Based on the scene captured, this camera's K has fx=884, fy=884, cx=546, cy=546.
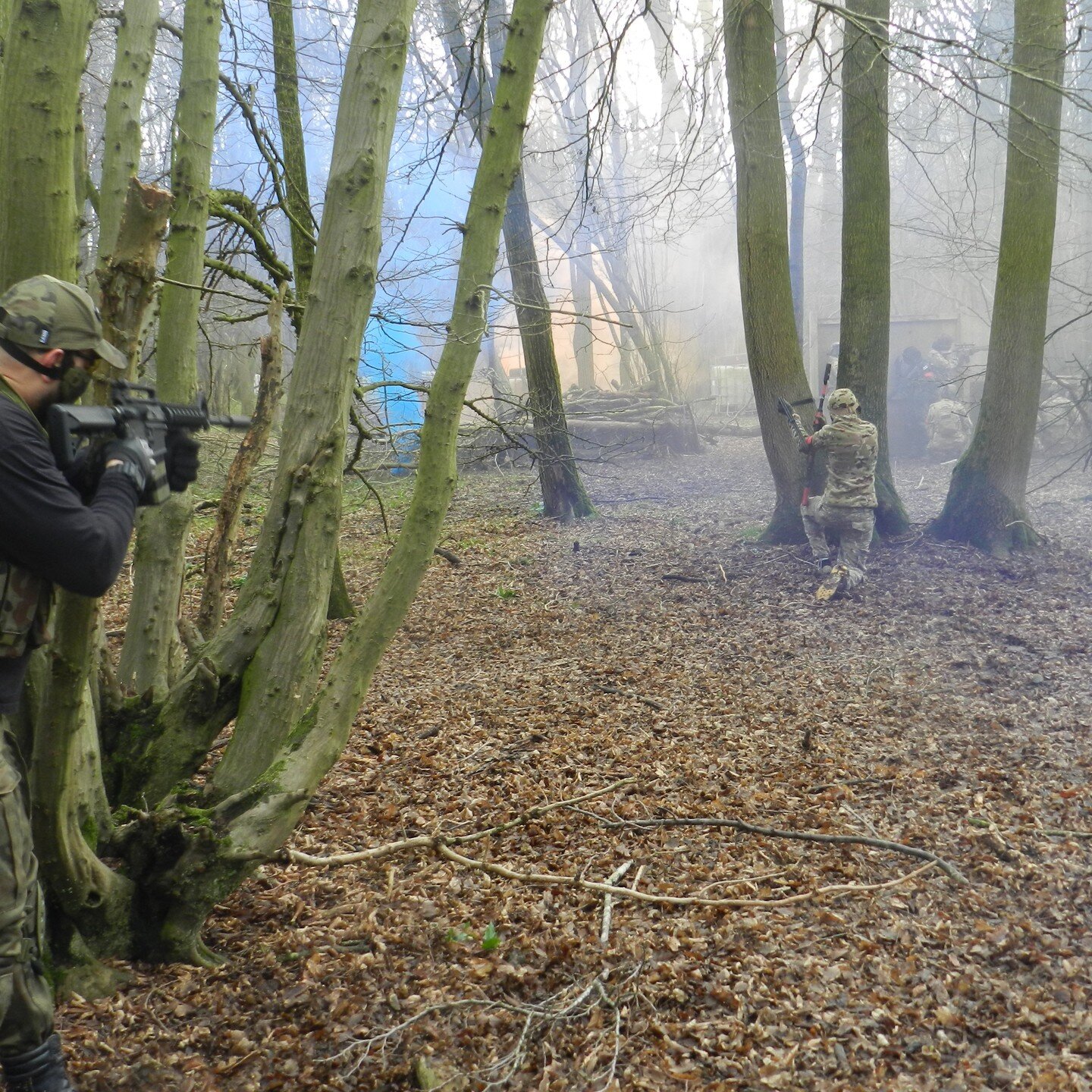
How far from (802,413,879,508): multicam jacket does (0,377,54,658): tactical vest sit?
7.67 metres

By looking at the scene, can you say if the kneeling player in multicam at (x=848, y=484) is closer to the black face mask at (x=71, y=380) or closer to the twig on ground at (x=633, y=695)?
the twig on ground at (x=633, y=695)

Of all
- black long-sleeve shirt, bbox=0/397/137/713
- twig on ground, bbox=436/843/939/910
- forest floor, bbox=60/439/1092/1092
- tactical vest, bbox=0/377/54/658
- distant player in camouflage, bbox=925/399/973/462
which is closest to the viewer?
black long-sleeve shirt, bbox=0/397/137/713

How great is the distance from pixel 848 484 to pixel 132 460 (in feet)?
24.7

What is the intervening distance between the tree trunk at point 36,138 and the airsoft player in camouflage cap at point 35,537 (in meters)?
0.39

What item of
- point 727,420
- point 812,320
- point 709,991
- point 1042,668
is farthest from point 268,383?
point 812,320

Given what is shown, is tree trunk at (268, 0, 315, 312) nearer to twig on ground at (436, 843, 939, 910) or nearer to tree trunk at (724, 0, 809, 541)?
twig on ground at (436, 843, 939, 910)

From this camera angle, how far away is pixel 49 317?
7.68ft

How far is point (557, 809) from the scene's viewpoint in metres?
4.39

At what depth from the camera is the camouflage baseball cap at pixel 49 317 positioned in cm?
Result: 232

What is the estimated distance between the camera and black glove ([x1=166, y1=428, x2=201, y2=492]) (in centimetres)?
266

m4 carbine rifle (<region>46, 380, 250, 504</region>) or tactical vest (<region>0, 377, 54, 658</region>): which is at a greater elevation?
m4 carbine rifle (<region>46, 380, 250, 504</region>)

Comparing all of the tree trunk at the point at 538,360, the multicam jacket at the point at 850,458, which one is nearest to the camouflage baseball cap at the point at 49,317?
Result: the multicam jacket at the point at 850,458

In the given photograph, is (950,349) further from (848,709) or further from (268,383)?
(268,383)

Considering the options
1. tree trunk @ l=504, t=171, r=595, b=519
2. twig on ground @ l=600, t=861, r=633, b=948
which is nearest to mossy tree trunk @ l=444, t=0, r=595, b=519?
tree trunk @ l=504, t=171, r=595, b=519
